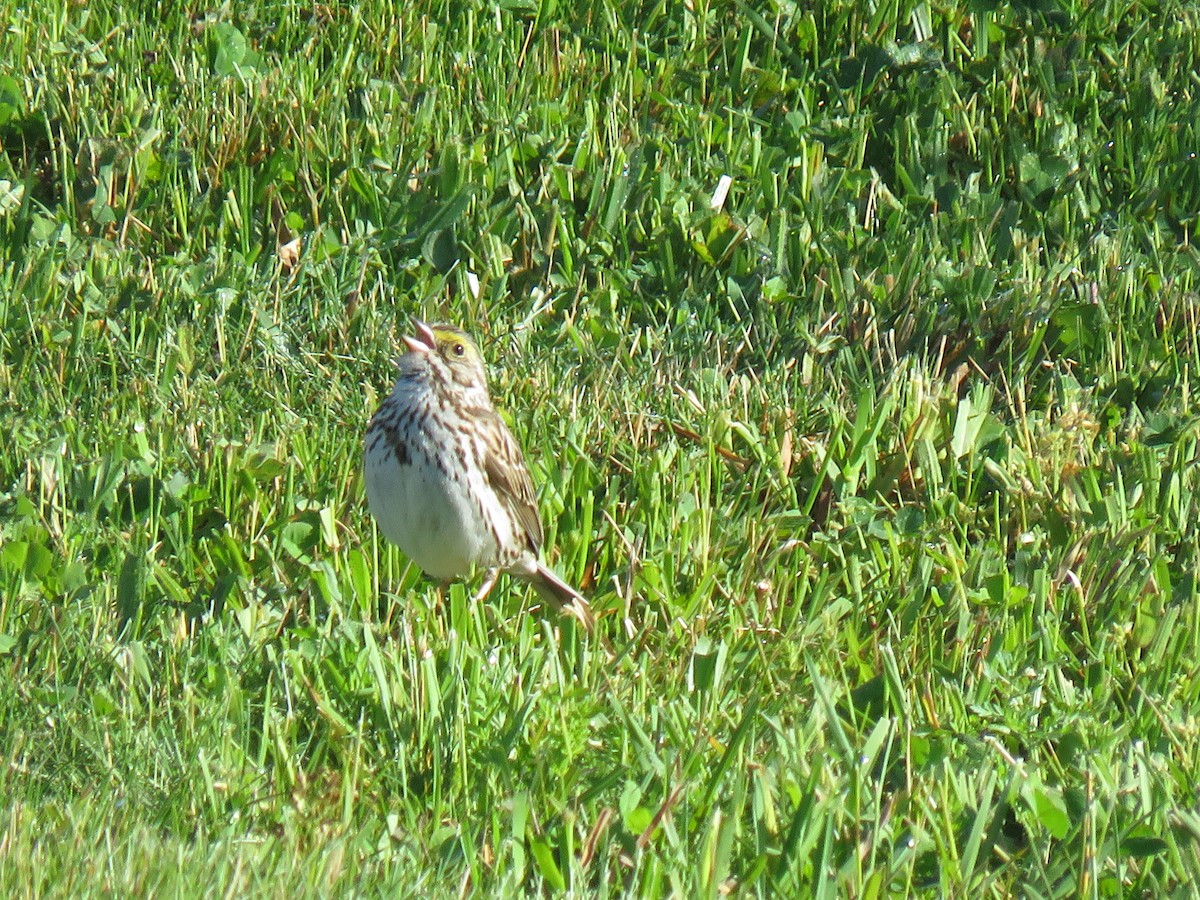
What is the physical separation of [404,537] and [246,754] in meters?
1.23

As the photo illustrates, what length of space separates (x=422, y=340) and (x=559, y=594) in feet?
3.12

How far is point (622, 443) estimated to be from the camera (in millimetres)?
6250

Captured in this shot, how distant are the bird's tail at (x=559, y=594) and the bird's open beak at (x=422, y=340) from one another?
778 mm

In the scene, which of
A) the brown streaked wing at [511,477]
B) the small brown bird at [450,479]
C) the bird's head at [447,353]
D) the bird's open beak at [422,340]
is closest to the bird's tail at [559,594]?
the small brown bird at [450,479]

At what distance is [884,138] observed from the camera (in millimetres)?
8312

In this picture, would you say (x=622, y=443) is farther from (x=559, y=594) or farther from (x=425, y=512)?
(x=425, y=512)

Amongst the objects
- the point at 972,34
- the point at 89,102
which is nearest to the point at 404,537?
the point at 89,102

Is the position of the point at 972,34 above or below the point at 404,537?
above

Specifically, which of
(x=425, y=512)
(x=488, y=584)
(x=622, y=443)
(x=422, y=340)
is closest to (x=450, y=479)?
(x=425, y=512)

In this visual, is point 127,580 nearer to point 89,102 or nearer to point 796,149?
point 89,102

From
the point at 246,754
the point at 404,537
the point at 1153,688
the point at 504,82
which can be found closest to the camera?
the point at 246,754

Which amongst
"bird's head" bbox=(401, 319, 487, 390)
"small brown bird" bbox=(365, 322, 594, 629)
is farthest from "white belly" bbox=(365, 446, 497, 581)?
"bird's head" bbox=(401, 319, 487, 390)

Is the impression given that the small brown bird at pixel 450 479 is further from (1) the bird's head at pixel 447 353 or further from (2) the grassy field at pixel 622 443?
(2) the grassy field at pixel 622 443

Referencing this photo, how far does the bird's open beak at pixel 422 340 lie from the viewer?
5.70m
